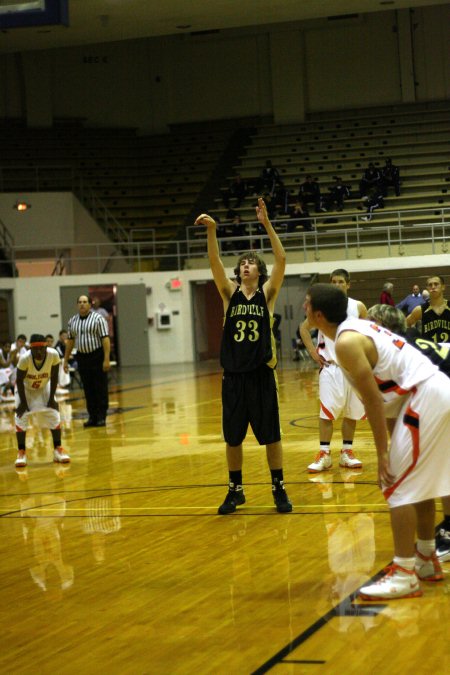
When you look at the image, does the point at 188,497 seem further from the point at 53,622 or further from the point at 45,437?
the point at 45,437

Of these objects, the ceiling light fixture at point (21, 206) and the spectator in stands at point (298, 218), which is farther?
the ceiling light fixture at point (21, 206)

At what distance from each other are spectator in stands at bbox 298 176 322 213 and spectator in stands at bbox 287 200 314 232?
0.86 ft

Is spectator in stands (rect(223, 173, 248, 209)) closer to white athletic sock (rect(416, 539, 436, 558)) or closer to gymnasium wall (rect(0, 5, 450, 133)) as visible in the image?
gymnasium wall (rect(0, 5, 450, 133))

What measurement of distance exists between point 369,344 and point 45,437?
905 cm

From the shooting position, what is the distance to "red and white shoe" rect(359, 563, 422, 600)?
4.66 m

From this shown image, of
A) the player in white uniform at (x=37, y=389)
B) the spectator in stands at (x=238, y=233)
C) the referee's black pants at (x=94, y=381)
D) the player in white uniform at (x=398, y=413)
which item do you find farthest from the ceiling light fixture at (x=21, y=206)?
the player in white uniform at (x=398, y=413)

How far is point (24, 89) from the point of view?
34.1 meters

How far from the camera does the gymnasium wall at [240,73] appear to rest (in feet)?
109

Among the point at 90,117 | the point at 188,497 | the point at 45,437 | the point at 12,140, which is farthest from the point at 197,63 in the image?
the point at 188,497

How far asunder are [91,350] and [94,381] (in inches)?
18.2

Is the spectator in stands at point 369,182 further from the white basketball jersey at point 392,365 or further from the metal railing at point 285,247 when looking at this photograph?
the white basketball jersey at point 392,365

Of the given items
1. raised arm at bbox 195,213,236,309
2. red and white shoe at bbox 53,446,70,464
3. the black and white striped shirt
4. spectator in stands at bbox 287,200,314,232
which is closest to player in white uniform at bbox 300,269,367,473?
raised arm at bbox 195,213,236,309

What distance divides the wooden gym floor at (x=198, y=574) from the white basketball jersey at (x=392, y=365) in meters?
1.00

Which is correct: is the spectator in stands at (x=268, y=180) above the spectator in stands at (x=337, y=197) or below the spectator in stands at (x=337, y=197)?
above
